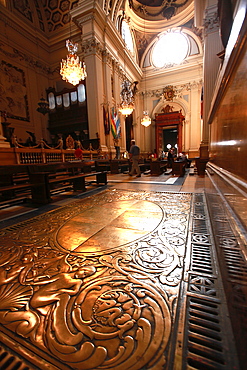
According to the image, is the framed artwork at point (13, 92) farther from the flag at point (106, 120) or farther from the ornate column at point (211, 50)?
the ornate column at point (211, 50)

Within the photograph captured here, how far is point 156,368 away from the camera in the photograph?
0.61 m

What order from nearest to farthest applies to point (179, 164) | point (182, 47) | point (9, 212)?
point (9, 212) < point (179, 164) < point (182, 47)

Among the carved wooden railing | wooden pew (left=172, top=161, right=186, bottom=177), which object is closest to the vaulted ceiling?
the carved wooden railing

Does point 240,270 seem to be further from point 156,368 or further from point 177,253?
point 156,368

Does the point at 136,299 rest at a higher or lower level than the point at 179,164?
lower

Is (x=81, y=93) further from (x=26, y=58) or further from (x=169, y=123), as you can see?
(x=169, y=123)

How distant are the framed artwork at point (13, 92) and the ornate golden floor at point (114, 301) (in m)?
10.8

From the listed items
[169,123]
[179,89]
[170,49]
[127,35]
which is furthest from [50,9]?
[169,123]

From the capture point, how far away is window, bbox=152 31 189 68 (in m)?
15.1

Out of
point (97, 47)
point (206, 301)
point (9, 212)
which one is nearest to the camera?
point (206, 301)

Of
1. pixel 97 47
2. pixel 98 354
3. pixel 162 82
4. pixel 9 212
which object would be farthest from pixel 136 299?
pixel 162 82

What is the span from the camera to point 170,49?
1566cm

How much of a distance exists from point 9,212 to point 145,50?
65.2 ft

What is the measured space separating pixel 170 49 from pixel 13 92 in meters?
14.8
